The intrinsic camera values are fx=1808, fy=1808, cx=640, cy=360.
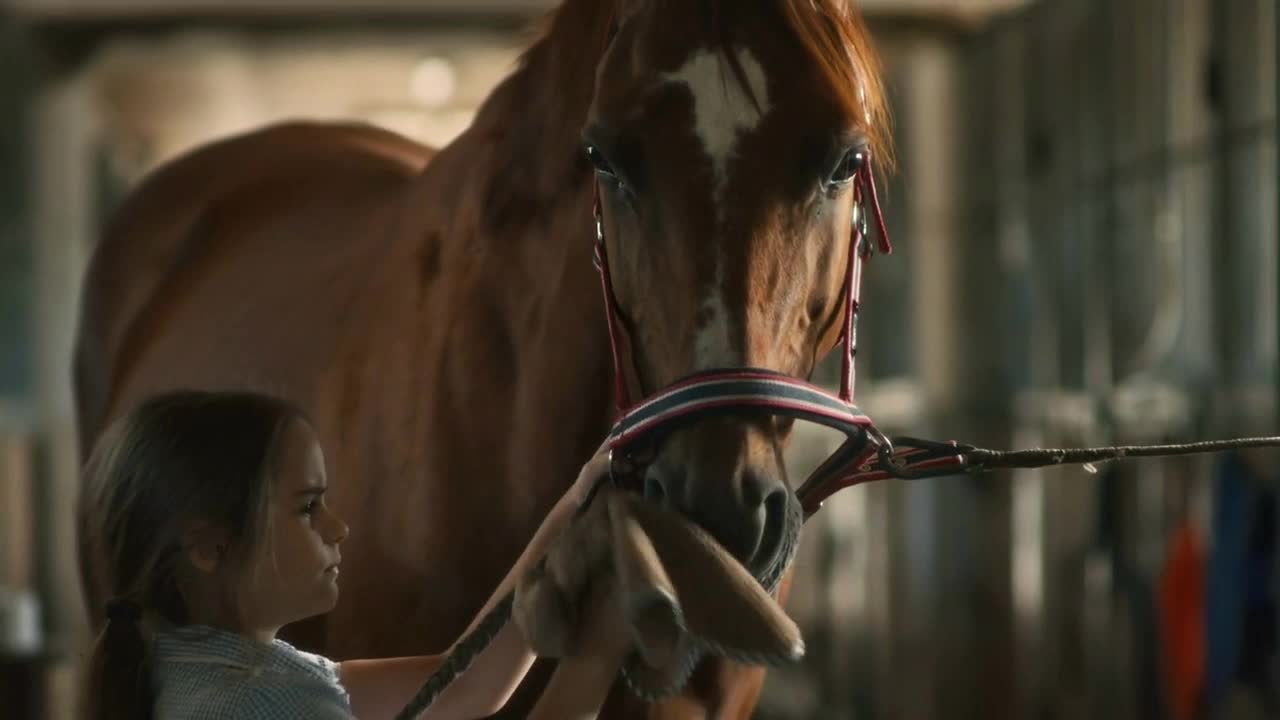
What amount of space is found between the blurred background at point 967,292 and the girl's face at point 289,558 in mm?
2760

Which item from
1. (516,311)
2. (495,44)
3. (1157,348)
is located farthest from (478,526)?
(495,44)

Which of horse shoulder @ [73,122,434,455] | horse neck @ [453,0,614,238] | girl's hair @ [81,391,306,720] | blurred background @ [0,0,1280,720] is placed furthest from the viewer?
blurred background @ [0,0,1280,720]

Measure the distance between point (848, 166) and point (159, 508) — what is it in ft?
1.99

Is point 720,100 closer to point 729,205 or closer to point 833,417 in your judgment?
point 729,205

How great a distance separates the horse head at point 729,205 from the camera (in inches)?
51.6

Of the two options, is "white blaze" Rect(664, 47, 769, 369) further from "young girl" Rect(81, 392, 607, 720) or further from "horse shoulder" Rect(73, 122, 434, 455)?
"horse shoulder" Rect(73, 122, 434, 455)

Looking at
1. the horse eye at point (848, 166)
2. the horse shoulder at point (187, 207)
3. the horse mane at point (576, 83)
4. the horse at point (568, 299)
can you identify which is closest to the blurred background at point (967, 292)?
the horse shoulder at point (187, 207)

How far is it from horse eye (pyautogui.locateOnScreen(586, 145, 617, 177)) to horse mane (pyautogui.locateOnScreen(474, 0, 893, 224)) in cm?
13

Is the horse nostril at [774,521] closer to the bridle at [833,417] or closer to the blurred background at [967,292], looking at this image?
the bridle at [833,417]

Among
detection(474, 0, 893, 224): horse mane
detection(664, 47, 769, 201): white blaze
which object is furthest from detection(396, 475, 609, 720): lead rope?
detection(474, 0, 893, 224): horse mane

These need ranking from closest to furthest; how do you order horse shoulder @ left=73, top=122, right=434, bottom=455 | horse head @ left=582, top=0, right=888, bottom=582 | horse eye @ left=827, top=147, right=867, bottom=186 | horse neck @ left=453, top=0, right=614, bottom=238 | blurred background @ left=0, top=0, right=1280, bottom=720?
horse head @ left=582, top=0, right=888, bottom=582 → horse eye @ left=827, top=147, right=867, bottom=186 → horse neck @ left=453, top=0, right=614, bottom=238 → horse shoulder @ left=73, top=122, right=434, bottom=455 → blurred background @ left=0, top=0, right=1280, bottom=720

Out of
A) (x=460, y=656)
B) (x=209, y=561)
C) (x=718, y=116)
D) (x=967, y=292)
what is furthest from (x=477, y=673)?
(x=967, y=292)

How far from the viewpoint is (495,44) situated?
683 centimetres

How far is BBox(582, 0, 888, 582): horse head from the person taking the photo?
131 centimetres
